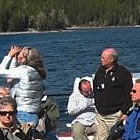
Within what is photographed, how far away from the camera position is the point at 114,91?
6.92 meters

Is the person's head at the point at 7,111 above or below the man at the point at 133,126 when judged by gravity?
above

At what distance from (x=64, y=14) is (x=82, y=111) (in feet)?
454

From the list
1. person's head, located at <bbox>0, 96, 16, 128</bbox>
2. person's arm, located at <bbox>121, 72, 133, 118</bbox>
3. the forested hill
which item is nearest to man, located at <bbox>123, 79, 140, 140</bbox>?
person's arm, located at <bbox>121, 72, 133, 118</bbox>

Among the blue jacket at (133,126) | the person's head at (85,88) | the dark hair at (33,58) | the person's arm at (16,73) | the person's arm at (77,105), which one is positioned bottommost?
the blue jacket at (133,126)

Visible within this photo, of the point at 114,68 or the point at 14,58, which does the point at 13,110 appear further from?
the point at 114,68

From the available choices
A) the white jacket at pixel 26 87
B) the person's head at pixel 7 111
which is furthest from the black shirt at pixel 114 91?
the person's head at pixel 7 111

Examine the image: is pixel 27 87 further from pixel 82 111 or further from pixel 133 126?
pixel 82 111

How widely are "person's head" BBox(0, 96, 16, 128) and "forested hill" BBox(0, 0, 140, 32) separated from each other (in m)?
117

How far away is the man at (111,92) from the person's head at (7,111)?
215 cm

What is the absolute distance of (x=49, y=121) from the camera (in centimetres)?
641

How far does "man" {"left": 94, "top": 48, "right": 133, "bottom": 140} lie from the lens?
688cm

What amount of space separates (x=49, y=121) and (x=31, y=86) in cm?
46

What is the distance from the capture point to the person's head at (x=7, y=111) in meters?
4.85

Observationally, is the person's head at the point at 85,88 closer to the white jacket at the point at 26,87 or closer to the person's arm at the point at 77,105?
the person's arm at the point at 77,105
